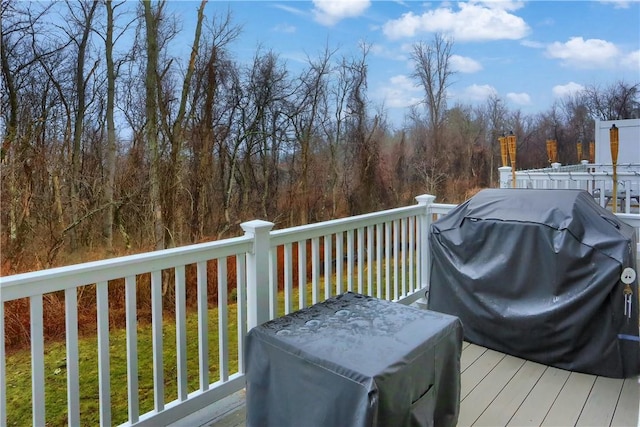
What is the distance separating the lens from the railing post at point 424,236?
383 cm

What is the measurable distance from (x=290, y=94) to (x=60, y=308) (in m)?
5.47

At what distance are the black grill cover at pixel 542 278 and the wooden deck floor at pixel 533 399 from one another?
115 millimetres

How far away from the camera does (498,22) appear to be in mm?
8250

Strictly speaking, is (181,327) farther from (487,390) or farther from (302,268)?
(487,390)

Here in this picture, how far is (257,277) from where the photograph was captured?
231 centimetres

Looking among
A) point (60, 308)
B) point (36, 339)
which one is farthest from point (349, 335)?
point (60, 308)

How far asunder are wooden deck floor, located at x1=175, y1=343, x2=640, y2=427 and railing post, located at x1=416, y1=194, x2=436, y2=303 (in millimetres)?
1245

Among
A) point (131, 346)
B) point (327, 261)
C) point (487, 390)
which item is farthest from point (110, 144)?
point (487, 390)

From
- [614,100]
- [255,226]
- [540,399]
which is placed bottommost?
[540,399]

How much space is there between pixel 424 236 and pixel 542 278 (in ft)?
4.50

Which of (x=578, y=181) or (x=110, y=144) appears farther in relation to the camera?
(x=578, y=181)

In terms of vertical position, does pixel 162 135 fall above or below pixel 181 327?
above

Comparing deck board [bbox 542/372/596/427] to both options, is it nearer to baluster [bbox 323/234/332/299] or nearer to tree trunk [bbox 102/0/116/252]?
baluster [bbox 323/234/332/299]

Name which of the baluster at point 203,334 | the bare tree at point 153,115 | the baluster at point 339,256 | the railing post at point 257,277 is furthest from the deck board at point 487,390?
the bare tree at point 153,115
